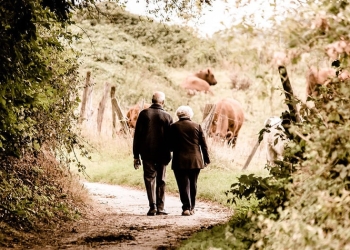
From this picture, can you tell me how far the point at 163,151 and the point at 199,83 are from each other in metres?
22.5

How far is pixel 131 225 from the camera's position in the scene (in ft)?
28.6

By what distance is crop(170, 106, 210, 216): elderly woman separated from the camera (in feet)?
32.2

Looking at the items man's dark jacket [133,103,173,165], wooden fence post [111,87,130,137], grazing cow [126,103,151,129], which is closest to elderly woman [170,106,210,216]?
man's dark jacket [133,103,173,165]

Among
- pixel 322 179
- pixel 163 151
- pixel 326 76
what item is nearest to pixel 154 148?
pixel 163 151

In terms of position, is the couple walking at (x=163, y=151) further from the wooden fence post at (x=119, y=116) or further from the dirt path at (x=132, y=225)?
the wooden fence post at (x=119, y=116)

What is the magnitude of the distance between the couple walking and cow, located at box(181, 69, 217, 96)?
21090mm

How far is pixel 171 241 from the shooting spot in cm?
731

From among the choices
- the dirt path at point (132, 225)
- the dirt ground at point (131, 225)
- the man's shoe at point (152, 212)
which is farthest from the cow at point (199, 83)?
the man's shoe at point (152, 212)

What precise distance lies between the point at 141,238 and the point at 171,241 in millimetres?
484

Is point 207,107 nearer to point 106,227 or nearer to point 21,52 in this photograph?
point 106,227

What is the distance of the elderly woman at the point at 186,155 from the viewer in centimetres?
983

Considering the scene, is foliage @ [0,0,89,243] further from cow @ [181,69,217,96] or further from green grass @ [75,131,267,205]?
cow @ [181,69,217,96]

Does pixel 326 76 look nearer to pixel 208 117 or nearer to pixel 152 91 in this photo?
pixel 208 117

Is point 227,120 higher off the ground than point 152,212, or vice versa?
point 227,120
